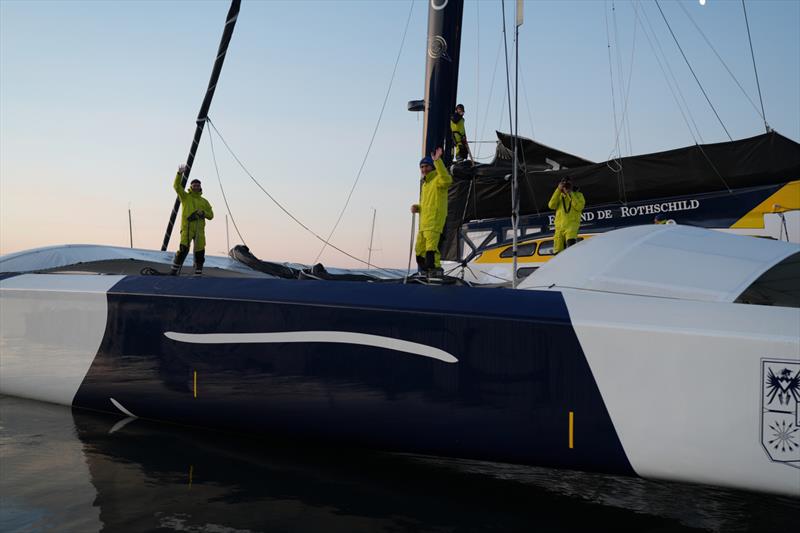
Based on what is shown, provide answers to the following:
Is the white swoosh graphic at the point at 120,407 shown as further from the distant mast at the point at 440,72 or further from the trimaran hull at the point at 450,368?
the distant mast at the point at 440,72

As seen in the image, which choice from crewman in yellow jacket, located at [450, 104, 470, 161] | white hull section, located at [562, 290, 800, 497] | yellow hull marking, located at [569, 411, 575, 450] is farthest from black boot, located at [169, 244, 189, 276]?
white hull section, located at [562, 290, 800, 497]

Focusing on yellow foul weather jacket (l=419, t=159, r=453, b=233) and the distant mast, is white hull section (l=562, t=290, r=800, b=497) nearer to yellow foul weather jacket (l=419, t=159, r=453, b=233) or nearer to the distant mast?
yellow foul weather jacket (l=419, t=159, r=453, b=233)

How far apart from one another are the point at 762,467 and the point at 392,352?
5.09 ft

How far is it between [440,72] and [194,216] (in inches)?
102

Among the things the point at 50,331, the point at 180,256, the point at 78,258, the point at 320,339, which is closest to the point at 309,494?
the point at 320,339

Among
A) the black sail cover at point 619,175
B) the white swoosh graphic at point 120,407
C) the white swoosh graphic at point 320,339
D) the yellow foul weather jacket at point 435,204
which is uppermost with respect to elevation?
the black sail cover at point 619,175

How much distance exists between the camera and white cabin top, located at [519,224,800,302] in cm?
279

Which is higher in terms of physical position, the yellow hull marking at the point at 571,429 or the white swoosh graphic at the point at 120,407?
the yellow hull marking at the point at 571,429

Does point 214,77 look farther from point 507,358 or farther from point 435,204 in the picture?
point 507,358

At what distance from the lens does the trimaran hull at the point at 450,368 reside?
247 cm

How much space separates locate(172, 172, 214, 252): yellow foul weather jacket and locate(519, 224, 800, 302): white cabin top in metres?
3.53

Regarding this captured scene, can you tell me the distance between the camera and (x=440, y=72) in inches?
233

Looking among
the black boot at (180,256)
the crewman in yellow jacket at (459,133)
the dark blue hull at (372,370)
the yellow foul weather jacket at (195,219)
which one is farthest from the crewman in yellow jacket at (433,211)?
the yellow foul weather jacket at (195,219)

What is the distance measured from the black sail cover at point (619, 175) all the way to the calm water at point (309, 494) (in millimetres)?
3022
